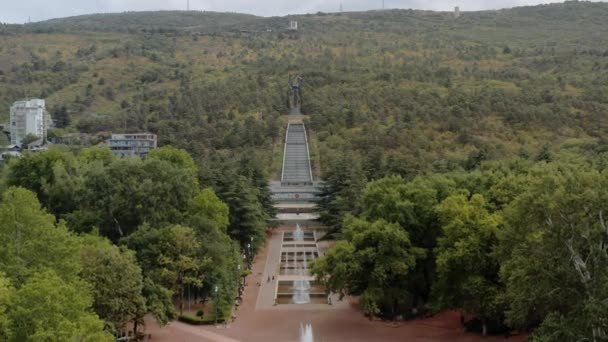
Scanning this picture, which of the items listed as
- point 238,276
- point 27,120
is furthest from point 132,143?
point 238,276

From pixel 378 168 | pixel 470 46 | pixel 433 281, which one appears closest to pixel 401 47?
pixel 470 46

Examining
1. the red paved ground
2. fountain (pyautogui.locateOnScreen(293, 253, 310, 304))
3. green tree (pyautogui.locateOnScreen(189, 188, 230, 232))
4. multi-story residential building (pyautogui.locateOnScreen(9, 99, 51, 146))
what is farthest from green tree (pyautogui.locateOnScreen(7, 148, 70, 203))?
multi-story residential building (pyautogui.locateOnScreen(9, 99, 51, 146))

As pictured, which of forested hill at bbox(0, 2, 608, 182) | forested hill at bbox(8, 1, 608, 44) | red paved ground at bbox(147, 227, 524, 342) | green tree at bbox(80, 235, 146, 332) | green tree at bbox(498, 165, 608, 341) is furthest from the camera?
forested hill at bbox(8, 1, 608, 44)

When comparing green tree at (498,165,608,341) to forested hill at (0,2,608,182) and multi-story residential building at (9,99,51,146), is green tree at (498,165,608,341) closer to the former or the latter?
forested hill at (0,2,608,182)

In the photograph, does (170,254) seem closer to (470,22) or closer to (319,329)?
(319,329)

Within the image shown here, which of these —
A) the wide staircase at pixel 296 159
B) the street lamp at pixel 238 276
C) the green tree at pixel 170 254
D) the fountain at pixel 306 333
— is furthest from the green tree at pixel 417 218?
the wide staircase at pixel 296 159
